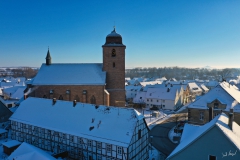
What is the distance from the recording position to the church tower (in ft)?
141

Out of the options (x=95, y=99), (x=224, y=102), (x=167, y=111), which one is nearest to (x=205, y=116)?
(x=224, y=102)

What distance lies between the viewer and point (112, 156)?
22.9 meters

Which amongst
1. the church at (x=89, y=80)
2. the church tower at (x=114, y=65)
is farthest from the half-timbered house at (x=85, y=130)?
the church tower at (x=114, y=65)

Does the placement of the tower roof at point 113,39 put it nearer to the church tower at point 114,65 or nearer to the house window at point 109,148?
the church tower at point 114,65

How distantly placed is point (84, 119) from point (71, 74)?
18451 millimetres

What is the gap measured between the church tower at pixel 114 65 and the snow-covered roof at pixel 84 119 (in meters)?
14.8

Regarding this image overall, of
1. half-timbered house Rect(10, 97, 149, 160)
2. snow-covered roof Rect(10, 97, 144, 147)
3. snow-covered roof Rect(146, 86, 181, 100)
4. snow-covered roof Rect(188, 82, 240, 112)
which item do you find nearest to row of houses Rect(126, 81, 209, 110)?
snow-covered roof Rect(146, 86, 181, 100)

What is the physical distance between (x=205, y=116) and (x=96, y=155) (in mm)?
18950

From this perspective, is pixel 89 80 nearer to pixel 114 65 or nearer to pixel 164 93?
pixel 114 65

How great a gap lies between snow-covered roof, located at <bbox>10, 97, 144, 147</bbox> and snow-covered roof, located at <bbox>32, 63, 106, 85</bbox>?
8.96 meters

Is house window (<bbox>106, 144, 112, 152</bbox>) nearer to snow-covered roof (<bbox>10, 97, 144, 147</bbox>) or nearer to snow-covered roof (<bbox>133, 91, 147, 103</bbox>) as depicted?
snow-covered roof (<bbox>10, 97, 144, 147</bbox>)

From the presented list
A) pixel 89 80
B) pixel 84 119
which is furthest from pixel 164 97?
pixel 84 119

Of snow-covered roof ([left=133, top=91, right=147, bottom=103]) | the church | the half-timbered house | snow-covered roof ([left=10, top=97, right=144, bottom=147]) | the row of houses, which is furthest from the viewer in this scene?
snow-covered roof ([left=133, top=91, right=147, bottom=103])

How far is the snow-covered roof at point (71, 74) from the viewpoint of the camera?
4219 centimetres
